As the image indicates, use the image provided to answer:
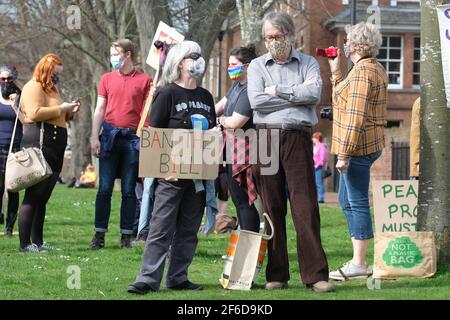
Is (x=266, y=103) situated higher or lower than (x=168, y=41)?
lower

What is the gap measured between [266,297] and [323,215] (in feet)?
37.7

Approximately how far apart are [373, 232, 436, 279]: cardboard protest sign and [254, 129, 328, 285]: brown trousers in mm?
915

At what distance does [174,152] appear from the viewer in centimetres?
793

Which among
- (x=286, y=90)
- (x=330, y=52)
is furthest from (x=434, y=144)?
(x=286, y=90)

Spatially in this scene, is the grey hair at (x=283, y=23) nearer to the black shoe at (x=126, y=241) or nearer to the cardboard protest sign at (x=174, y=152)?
the cardboard protest sign at (x=174, y=152)

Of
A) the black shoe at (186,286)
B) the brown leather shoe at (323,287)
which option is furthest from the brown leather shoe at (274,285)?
the black shoe at (186,286)

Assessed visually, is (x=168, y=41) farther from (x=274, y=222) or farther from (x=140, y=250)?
(x=274, y=222)

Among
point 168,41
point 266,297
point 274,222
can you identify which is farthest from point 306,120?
point 168,41

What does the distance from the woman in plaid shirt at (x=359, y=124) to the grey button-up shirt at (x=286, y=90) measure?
1.53 ft

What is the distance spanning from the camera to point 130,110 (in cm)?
1115

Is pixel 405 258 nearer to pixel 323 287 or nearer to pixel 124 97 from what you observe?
pixel 323 287

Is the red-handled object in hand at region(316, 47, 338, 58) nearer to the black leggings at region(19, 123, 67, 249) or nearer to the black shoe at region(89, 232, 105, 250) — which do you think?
the black leggings at region(19, 123, 67, 249)

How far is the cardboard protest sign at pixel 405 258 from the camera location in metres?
8.73

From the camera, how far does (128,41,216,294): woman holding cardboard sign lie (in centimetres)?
798
